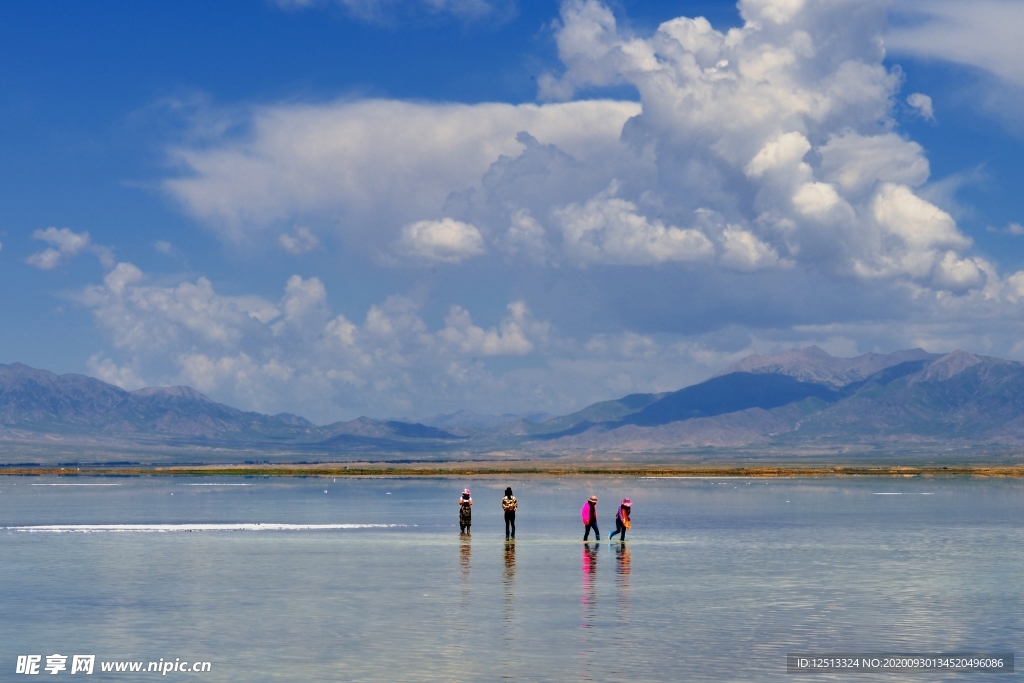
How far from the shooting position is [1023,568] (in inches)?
1549

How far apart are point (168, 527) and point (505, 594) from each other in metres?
30.3

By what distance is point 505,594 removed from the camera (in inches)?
1318

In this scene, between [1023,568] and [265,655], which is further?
[1023,568]

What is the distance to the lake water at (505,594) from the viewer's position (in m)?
24.5

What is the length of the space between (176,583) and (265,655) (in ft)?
40.1

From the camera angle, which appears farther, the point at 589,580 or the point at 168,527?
the point at 168,527

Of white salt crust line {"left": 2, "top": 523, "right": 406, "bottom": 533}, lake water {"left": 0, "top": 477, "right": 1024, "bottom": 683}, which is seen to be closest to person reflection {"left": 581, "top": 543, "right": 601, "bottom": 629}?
lake water {"left": 0, "top": 477, "right": 1024, "bottom": 683}

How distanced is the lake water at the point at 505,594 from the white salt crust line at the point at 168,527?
0.78ft

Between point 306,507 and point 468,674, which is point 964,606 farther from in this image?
point 306,507

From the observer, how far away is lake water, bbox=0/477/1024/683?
24.5m

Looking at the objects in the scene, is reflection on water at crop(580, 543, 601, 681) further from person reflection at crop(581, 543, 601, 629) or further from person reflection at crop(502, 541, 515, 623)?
person reflection at crop(502, 541, 515, 623)

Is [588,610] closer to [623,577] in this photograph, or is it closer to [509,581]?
[509,581]

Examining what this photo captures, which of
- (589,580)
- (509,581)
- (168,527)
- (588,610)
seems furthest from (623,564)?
(168,527)

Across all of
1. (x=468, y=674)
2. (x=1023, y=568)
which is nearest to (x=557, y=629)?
(x=468, y=674)
